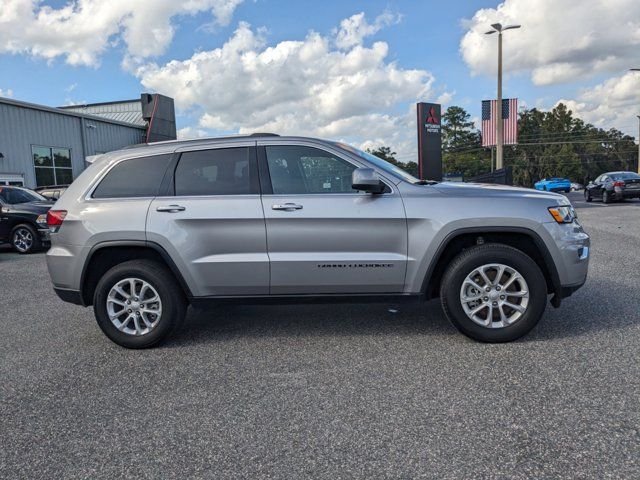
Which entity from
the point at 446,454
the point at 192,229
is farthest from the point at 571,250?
the point at 192,229

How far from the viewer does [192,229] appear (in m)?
4.24

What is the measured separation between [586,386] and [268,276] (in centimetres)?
247

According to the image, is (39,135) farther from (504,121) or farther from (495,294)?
(495,294)

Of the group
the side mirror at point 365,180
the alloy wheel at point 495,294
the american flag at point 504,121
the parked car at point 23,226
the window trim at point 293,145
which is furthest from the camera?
the american flag at point 504,121

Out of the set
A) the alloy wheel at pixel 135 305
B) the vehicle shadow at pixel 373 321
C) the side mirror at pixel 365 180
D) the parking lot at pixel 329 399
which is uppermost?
the side mirror at pixel 365 180

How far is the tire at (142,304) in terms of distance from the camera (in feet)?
14.1

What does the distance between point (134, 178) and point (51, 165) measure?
20.9 meters

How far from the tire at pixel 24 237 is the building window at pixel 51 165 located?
11.4 metres

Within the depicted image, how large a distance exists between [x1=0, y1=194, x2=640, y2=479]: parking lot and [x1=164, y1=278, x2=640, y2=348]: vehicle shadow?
1.2 inches

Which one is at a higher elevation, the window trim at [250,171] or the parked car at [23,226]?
the window trim at [250,171]

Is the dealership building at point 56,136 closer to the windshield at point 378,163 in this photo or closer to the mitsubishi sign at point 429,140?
the mitsubishi sign at point 429,140

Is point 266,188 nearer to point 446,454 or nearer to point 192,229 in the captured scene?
point 192,229

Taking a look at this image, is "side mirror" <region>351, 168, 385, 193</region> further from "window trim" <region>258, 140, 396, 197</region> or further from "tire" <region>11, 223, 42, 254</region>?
"tire" <region>11, 223, 42, 254</region>

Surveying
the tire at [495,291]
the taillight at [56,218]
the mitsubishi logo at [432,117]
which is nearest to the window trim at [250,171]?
Answer: the taillight at [56,218]
